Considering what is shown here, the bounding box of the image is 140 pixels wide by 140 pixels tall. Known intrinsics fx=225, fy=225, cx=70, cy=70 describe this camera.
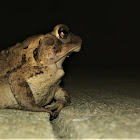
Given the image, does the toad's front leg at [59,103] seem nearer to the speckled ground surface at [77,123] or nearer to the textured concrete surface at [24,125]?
the speckled ground surface at [77,123]

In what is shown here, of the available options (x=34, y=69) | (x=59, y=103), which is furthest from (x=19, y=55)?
(x=59, y=103)

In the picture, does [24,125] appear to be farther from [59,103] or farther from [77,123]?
[59,103]

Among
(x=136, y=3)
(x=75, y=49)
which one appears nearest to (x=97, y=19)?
(x=136, y=3)

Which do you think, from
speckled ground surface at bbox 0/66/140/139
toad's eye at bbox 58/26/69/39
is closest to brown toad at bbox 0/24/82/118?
toad's eye at bbox 58/26/69/39

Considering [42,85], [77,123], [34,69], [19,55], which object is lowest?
[77,123]

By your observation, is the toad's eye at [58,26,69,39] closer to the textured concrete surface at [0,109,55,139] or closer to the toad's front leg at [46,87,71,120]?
the toad's front leg at [46,87,71,120]

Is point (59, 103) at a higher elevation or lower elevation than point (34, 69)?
lower

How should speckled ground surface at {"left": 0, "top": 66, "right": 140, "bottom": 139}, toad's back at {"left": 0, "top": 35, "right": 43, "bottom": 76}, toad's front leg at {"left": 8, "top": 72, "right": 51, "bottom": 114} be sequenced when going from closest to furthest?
speckled ground surface at {"left": 0, "top": 66, "right": 140, "bottom": 139} → toad's front leg at {"left": 8, "top": 72, "right": 51, "bottom": 114} → toad's back at {"left": 0, "top": 35, "right": 43, "bottom": 76}
